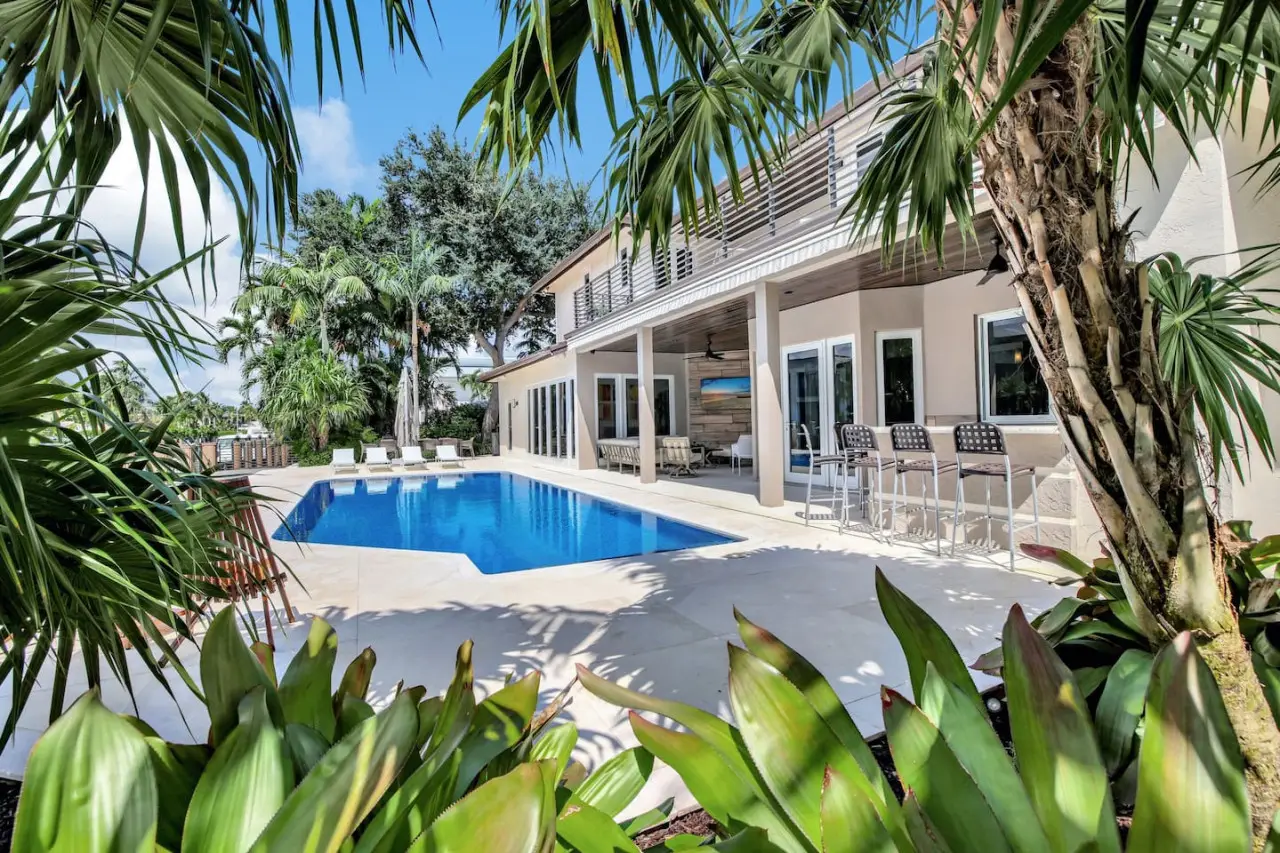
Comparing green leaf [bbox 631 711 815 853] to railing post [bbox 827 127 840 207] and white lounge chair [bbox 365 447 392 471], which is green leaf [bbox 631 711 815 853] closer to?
railing post [bbox 827 127 840 207]

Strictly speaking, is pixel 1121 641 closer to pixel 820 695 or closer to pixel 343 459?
pixel 820 695

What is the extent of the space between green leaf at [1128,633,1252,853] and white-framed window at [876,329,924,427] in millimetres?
10261

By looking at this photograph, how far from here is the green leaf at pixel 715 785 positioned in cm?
128

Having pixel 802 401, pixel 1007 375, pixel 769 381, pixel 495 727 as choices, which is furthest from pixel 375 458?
pixel 495 727

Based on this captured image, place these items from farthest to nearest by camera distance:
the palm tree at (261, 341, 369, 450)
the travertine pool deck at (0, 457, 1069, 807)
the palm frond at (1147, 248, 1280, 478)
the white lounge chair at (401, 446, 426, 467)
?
1. the palm tree at (261, 341, 369, 450)
2. the white lounge chair at (401, 446, 426, 467)
3. the travertine pool deck at (0, 457, 1069, 807)
4. the palm frond at (1147, 248, 1280, 478)

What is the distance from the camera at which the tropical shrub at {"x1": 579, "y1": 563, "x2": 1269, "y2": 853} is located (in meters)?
1.09

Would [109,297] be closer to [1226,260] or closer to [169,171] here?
[169,171]

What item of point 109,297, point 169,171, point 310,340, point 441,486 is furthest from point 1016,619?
point 310,340

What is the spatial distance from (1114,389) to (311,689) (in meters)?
2.18

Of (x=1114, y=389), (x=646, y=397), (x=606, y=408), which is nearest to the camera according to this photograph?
(x=1114, y=389)

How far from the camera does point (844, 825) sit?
1.05 meters

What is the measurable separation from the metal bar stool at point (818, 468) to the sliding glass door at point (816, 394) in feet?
0.18

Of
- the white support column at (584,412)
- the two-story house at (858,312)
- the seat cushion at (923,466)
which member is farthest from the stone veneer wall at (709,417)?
the seat cushion at (923,466)

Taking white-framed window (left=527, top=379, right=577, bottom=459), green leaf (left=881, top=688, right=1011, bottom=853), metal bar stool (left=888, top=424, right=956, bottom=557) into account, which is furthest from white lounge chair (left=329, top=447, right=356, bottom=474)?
green leaf (left=881, top=688, right=1011, bottom=853)
